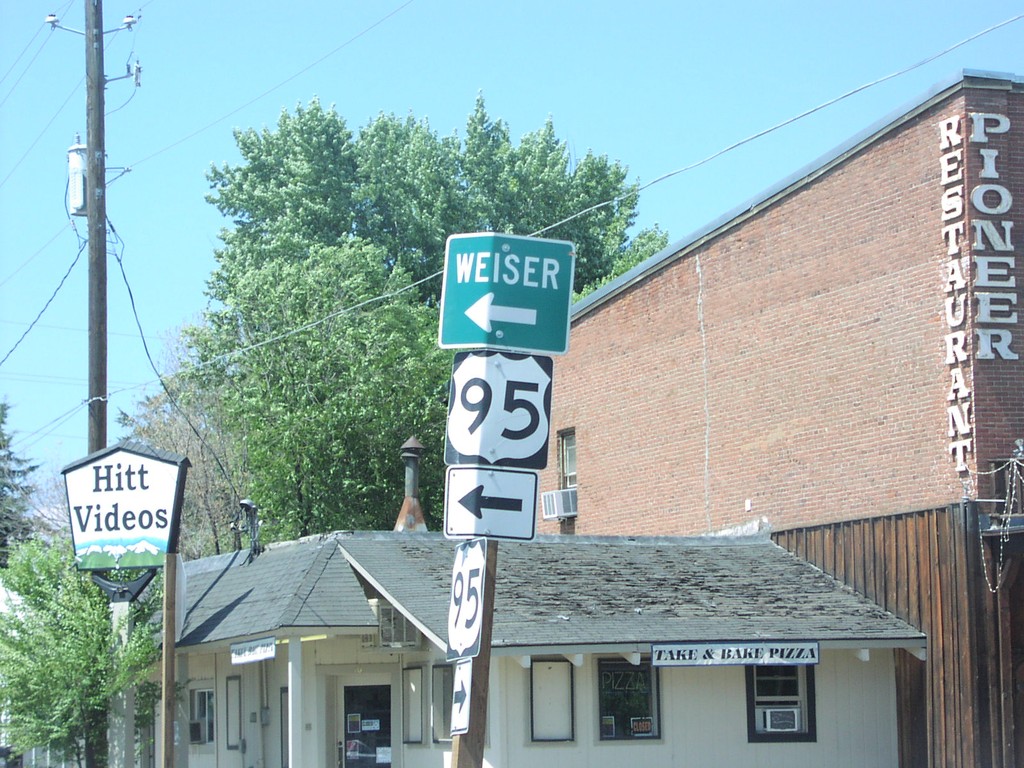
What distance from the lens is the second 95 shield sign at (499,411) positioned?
9.07m

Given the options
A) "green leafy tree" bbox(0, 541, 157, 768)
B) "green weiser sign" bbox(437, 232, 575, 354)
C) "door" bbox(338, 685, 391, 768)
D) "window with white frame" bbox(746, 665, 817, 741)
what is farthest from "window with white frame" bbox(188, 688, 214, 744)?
"green weiser sign" bbox(437, 232, 575, 354)

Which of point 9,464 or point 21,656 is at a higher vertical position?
point 9,464

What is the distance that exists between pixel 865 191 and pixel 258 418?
1876 centimetres

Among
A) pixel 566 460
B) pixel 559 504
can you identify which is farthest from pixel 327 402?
pixel 559 504

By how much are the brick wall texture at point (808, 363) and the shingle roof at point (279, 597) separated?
23.8ft

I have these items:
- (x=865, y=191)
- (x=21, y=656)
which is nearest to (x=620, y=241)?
(x=865, y=191)

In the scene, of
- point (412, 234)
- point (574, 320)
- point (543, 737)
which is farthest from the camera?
point (412, 234)

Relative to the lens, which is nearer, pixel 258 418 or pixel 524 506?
pixel 524 506

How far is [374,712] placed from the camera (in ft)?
73.0

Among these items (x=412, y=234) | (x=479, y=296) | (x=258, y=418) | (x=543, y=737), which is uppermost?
(x=412, y=234)

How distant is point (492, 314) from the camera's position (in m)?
9.31

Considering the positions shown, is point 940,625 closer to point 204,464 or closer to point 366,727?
point 366,727

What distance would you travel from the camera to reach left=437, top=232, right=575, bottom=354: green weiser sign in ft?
30.6

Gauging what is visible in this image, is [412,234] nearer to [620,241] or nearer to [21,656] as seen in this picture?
[620,241]
